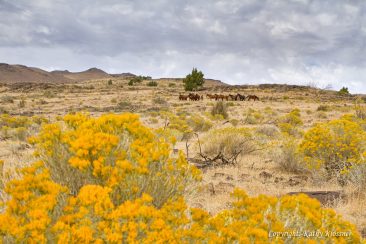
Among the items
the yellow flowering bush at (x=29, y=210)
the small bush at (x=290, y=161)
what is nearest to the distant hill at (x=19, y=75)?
the small bush at (x=290, y=161)

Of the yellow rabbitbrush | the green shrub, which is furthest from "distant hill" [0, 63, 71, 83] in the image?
the yellow rabbitbrush

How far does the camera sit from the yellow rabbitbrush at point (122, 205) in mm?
2229

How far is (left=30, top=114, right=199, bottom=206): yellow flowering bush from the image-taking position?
302 cm

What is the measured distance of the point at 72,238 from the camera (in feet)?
7.00

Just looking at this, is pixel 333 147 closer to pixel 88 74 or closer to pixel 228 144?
pixel 228 144

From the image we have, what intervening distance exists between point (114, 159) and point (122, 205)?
44.4 inches

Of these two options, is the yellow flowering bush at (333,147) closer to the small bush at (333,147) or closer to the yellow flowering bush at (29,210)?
the small bush at (333,147)

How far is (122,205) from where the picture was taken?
231 cm

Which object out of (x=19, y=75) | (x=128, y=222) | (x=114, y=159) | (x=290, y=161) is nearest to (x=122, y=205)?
(x=128, y=222)

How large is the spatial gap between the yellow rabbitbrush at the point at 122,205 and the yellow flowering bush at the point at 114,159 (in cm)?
1

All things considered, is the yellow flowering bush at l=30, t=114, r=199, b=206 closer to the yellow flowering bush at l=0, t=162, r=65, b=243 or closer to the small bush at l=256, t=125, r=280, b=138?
the yellow flowering bush at l=0, t=162, r=65, b=243

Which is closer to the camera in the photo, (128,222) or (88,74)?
(128,222)

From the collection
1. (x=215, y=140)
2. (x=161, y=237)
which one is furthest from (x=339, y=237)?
(x=215, y=140)

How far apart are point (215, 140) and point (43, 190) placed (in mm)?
7189
